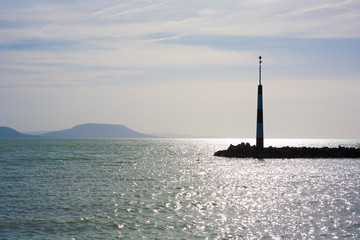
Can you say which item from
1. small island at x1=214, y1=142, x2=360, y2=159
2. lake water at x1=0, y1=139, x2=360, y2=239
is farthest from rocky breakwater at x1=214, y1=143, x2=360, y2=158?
lake water at x1=0, y1=139, x2=360, y2=239

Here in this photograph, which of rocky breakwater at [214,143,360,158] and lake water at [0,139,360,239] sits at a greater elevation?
rocky breakwater at [214,143,360,158]

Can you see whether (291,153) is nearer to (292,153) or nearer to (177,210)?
(292,153)

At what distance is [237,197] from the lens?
2733cm

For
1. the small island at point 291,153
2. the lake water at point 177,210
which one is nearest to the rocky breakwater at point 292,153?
the small island at point 291,153

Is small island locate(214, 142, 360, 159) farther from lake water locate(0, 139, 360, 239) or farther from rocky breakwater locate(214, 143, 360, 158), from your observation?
lake water locate(0, 139, 360, 239)

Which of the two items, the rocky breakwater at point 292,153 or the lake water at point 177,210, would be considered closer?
the lake water at point 177,210

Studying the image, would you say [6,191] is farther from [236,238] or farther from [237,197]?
[236,238]

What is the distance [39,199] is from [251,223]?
14.5 metres

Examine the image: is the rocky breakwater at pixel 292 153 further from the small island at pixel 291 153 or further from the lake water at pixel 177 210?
the lake water at pixel 177 210

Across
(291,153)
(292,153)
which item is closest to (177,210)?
(291,153)

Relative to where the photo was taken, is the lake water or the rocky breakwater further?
the rocky breakwater

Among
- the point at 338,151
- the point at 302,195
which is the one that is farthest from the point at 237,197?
the point at 338,151

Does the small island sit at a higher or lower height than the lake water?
higher

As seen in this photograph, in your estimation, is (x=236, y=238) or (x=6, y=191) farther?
(x=6, y=191)
